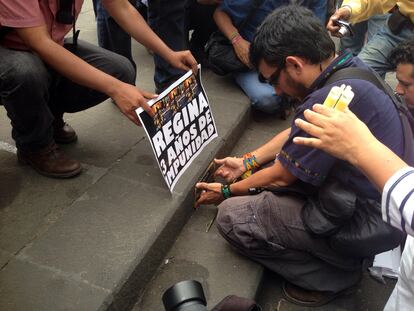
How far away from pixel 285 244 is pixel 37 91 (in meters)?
1.43

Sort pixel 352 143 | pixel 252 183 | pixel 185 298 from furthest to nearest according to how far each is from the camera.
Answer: pixel 252 183, pixel 352 143, pixel 185 298

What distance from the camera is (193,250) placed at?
219 cm

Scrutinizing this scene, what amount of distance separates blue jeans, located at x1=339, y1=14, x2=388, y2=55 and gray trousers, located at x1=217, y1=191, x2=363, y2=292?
2.30m

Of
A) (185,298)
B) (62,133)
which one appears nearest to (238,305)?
(185,298)

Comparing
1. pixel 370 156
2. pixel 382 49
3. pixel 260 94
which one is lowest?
pixel 260 94

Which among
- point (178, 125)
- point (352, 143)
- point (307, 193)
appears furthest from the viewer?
point (178, 125)

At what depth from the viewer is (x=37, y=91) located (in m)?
2.08

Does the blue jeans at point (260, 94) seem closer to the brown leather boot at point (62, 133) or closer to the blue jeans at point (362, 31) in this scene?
the blue jeans at point (362, 31)

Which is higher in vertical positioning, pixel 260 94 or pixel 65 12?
pixel 65 12

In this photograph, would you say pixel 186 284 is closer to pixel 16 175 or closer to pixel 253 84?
pixel 16 175

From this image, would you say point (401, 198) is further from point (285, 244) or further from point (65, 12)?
point (65, 12)

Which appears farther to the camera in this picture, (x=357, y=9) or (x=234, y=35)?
(x=234, y=35)

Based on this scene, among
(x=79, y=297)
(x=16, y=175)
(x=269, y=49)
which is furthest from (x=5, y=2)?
(x=79, y=297)

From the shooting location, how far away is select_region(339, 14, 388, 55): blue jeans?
3.71m
